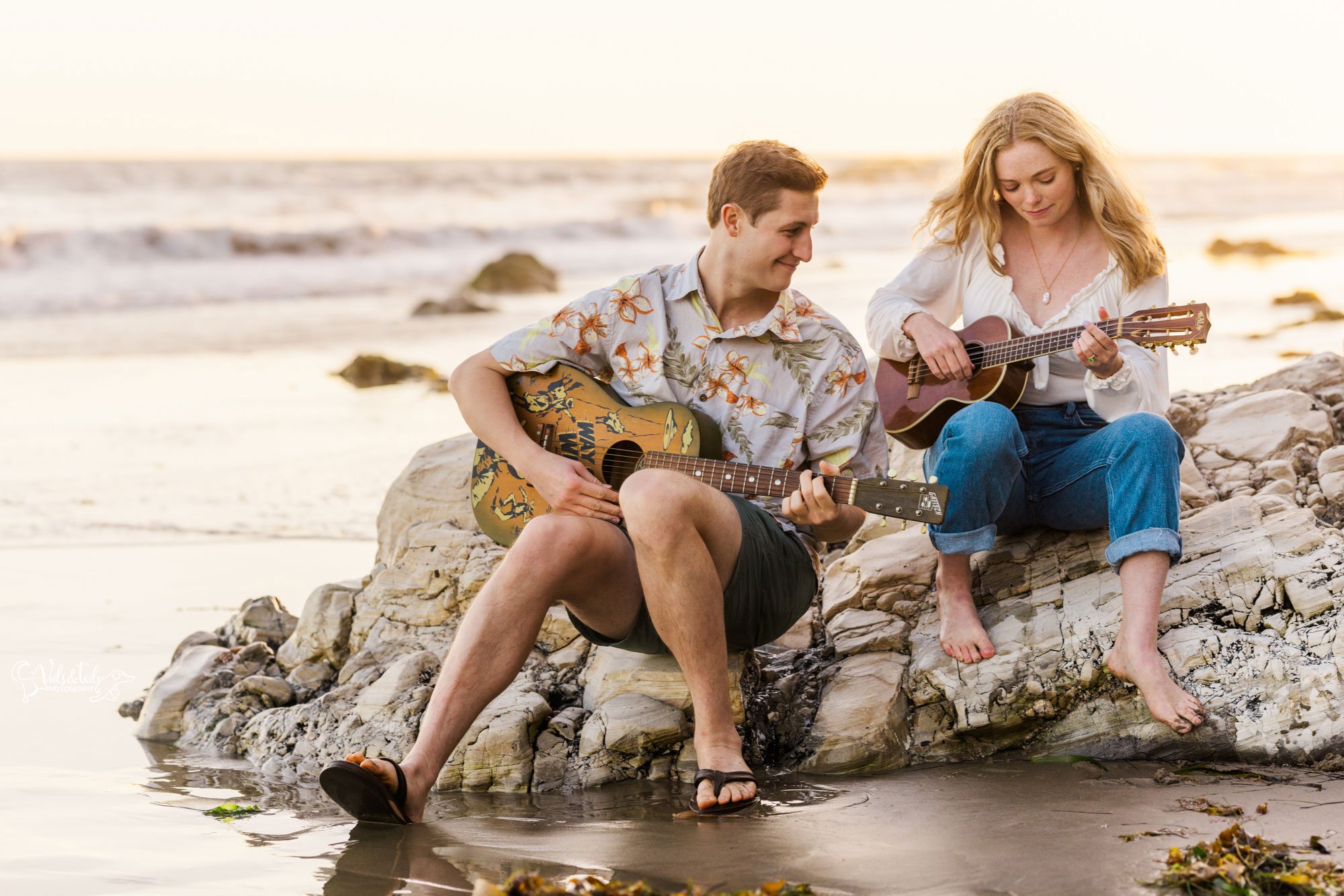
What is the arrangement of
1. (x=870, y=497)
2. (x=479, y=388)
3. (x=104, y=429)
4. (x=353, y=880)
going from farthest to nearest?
(x=104, y=429)
(x=479, y=388)
(x=870, y=497)
(x=353, y=880)

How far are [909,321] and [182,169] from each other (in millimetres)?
28779

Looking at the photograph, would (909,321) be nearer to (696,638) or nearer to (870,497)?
(870,497)

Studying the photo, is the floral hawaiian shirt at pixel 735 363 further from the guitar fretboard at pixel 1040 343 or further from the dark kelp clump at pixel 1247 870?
the dark kelp clump at pixel 1247 870

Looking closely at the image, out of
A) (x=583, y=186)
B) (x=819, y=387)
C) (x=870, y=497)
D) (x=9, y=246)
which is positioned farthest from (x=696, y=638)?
(x=583, y=186)

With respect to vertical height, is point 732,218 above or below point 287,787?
above

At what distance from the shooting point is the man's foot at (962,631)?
3.64 m

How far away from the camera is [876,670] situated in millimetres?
3768

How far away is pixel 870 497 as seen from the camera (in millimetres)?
3289

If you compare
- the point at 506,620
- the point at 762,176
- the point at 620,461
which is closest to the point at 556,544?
the point at 506,620

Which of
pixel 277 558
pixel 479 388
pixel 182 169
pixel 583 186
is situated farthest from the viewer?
pixel 583 186

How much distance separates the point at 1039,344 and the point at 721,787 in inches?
60.8

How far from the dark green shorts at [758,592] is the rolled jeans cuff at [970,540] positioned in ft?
1.25

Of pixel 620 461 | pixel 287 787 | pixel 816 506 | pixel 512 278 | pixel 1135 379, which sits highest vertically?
pixel 512 278

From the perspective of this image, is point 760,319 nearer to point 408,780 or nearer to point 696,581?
point 696,581
